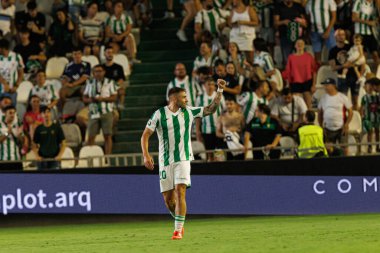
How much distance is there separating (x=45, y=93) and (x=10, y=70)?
100cm

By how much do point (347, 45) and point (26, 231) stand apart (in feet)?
24.4

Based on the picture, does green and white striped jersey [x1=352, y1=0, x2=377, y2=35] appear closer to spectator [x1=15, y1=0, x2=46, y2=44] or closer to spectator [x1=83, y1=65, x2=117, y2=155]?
spectator [x1=83, y1=65, x2=117, y2=155]

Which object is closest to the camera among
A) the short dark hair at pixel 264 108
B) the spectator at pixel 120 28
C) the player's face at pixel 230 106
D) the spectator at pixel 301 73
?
the short dark hair at pixel 264 108

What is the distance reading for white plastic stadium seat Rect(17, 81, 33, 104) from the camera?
24278 millimetres

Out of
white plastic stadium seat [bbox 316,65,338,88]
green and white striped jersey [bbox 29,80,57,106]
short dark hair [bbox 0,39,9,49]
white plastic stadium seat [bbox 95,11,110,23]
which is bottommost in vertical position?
green and white striped jersey [bbox 29,80,57,106]

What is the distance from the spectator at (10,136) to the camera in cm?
2266

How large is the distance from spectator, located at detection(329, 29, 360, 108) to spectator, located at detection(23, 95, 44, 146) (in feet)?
19.0

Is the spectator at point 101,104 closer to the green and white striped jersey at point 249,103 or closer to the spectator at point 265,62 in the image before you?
the green and white striped jersey at point 249,103

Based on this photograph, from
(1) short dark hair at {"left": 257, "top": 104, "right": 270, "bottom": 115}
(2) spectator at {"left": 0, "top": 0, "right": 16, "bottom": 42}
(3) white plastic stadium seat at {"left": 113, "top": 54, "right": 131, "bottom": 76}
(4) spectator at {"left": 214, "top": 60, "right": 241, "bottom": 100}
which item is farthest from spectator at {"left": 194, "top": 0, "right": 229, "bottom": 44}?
(2) spectator at {"left": 0, "top": 0, "right": 16, "bottom": 42}

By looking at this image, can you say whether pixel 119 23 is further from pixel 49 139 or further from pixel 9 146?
pixel 9 146

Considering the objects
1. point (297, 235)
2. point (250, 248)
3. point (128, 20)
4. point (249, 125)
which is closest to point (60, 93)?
point (128, 20)

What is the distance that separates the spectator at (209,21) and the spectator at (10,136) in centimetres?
454

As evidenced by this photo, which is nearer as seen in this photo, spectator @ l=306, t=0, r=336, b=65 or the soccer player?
the soccer player

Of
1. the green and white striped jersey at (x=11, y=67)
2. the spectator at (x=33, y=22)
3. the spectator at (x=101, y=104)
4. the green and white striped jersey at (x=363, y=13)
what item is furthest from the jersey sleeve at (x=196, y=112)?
the spectator at (x=33, y=22)
